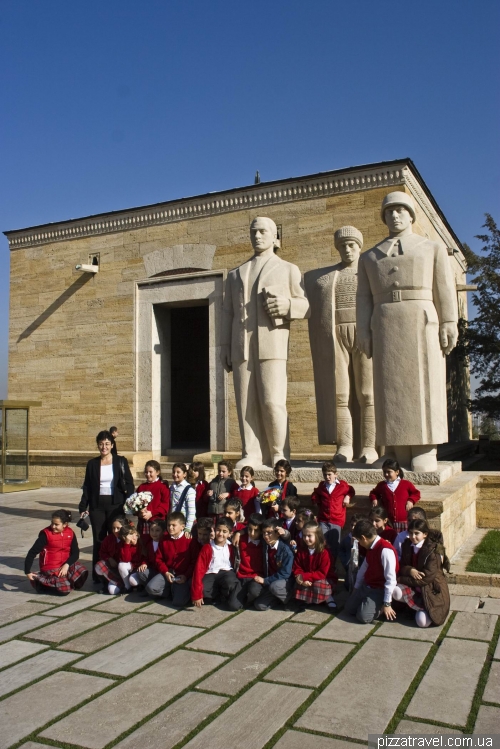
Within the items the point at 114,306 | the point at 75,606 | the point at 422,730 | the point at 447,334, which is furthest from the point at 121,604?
the point at 114,306

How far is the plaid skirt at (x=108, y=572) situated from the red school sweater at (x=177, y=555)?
41cm

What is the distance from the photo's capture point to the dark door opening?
1909 cm

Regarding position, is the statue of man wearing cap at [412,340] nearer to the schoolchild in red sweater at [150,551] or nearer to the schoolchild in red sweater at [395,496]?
the schoolchild in red sweater at [395,496]

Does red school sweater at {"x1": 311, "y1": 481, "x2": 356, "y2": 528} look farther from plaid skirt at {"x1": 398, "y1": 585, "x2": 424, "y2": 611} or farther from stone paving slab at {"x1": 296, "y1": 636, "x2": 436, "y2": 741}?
stone paving slab at {"x1": 296, "y1": 636, "x2": 436, "y2": 741}

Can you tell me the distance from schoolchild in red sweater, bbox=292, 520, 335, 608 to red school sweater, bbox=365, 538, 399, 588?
0.34 meters

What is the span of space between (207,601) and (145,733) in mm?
2117

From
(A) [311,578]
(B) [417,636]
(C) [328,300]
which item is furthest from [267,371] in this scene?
(B) [417,636]

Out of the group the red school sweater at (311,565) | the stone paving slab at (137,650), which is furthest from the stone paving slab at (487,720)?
the red school sweater at (311,565)

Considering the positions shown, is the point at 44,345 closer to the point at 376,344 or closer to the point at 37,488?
the point at 37,488

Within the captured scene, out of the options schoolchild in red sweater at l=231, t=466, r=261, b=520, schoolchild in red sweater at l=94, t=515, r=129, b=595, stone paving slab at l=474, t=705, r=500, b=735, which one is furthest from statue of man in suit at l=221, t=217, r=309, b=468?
stone paving slab at l=474, t=705, r=500, b=735

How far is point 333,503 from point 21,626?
2.66 metres

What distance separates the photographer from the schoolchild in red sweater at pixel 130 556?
5426mm

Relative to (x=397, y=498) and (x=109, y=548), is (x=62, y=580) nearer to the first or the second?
(x=109, y=548)

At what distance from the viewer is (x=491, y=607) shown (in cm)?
478
